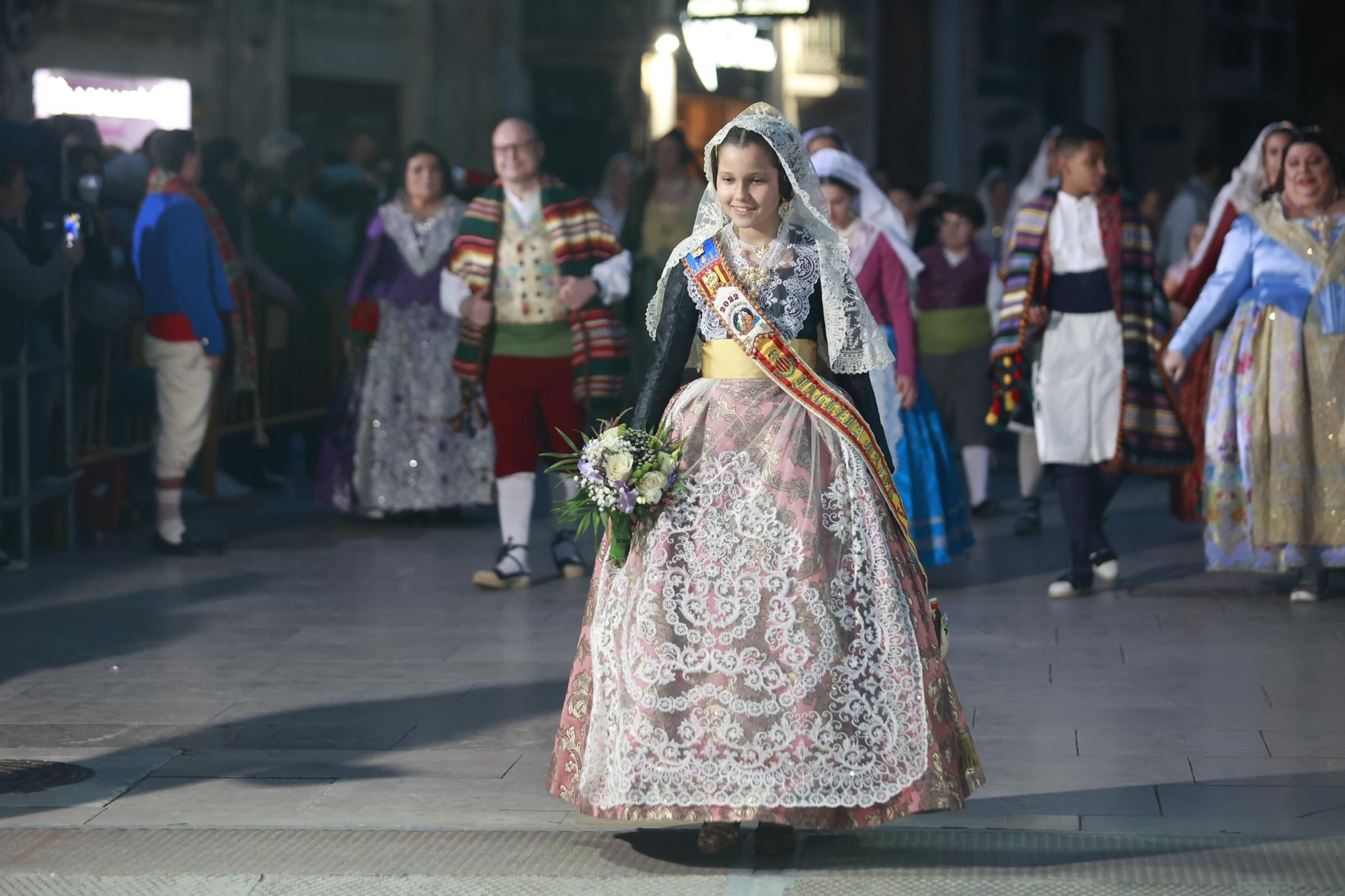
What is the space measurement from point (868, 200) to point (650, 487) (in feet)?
15.4

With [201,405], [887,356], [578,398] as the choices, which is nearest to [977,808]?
[887,356]

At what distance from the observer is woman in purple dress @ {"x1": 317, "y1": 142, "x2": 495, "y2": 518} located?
11.3 meters

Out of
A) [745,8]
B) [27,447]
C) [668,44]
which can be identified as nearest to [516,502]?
[27,447]

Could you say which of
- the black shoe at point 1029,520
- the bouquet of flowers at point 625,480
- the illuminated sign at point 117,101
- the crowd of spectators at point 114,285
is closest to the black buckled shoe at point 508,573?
the crowd of spectators at point 114,285

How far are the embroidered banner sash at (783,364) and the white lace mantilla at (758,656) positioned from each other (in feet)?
0.22

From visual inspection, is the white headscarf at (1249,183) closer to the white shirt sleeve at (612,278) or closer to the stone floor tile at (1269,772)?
the white shirt sleeve at (612,278)

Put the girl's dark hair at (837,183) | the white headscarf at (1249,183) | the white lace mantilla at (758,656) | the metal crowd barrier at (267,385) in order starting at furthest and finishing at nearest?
1. the metal crowd barrier at (267,385)
2. the white headscarf at (1249,183)
3. the girl's dark hair at (837,183)
4. the white lace mantilla at (758,656)

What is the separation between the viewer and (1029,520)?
36.2 feet

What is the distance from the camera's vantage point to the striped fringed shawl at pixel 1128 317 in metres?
8.82

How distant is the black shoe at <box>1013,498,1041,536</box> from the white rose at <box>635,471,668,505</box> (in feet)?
20.9

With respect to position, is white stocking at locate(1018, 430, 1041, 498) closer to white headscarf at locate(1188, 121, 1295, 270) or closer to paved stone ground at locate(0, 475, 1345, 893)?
paved stone ground at locate(0, 475, 1345, 893)

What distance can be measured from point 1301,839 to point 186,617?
4976mm

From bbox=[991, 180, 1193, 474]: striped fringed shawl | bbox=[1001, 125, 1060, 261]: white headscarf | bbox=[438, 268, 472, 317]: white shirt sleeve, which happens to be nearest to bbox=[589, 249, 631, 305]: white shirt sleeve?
bbox=[438, 268, 472, 317]: white shirt sleeve

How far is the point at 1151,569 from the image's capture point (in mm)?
9680
